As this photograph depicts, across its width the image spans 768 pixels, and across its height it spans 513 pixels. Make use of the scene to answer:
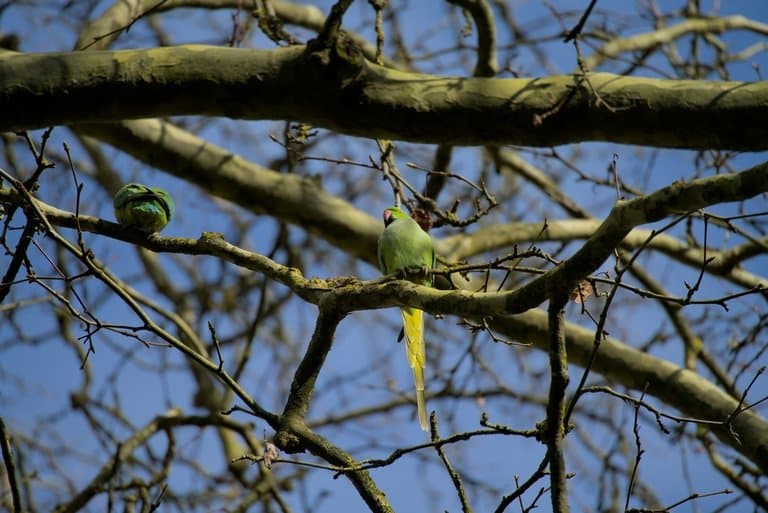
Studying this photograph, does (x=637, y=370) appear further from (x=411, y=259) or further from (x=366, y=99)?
(x=366, y=99)

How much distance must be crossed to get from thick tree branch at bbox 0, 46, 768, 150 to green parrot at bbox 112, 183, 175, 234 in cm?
31

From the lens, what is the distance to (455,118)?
2.96 meters

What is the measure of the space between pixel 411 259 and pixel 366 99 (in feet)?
2.35

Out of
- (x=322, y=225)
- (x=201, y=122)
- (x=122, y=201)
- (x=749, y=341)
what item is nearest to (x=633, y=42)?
(x=749, y=341)

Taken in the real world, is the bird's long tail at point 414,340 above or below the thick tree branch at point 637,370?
below

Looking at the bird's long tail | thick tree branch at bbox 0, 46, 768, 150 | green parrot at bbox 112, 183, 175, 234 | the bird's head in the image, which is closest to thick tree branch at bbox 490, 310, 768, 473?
the bird's head

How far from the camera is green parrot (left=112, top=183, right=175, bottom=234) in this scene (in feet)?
9.53

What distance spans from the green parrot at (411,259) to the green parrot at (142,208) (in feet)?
3.10

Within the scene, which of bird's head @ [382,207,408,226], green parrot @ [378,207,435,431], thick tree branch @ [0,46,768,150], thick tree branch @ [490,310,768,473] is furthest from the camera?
thick tree branch @ [490,310,768,473]

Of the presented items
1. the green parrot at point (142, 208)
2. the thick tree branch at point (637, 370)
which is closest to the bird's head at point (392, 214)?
the thick tree branch at point (637, 370)

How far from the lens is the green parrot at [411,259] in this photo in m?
2.97

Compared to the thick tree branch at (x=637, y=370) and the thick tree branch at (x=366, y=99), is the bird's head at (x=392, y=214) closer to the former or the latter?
the thick tree branch at (x=366, y=99)

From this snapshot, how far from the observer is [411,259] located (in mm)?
3205

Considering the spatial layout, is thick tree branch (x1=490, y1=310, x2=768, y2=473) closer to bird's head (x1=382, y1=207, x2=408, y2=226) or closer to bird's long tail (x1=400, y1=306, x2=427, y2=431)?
bird's head (x1=382, y1=207, x2=408, y2=226)
